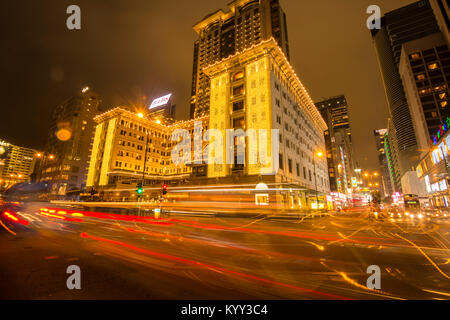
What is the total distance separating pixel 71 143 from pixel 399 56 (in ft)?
648

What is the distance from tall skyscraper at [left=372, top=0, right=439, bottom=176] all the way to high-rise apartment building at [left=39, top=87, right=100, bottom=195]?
6822 inches

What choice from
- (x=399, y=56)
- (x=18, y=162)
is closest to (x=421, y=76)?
(x=399, y=56)

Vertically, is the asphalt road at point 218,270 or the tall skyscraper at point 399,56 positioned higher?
the tall skyscraper at point 399,56

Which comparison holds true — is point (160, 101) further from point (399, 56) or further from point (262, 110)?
point (399, 56)

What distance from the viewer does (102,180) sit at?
197ft

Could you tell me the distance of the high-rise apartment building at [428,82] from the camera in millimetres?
68812

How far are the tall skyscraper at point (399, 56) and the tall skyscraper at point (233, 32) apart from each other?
282ft

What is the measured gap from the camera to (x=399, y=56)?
118312 mm

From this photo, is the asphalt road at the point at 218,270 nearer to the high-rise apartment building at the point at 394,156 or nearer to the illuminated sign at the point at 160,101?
the illuminated sign at the point at 160,101

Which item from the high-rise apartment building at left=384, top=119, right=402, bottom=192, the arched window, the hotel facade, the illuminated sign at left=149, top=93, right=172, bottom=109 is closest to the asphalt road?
the hotel facade

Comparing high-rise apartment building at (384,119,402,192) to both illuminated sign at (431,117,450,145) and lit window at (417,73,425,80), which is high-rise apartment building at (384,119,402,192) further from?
illuminated sign at (431,117,450,145)

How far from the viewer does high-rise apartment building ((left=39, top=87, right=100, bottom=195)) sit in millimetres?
96250

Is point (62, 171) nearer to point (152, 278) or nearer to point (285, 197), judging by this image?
point (285, 197)

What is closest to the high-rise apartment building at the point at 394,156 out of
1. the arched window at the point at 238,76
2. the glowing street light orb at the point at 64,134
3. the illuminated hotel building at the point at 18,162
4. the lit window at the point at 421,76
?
the lit window at the point at 421,76
